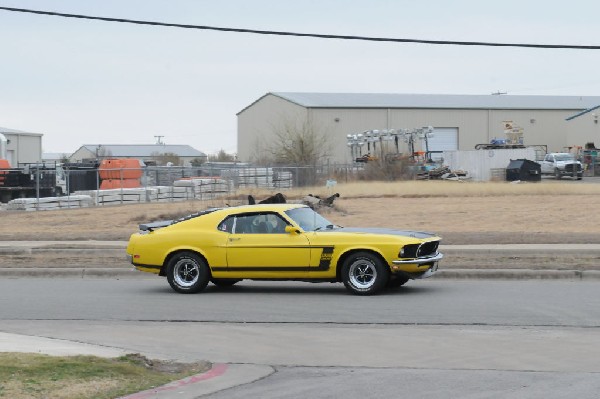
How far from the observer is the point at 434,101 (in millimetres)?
98125

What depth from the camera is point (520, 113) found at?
3762 inches

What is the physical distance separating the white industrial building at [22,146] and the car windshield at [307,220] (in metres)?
88.0

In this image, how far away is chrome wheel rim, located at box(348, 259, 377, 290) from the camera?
14.9 metres

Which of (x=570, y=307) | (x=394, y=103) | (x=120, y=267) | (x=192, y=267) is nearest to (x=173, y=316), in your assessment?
(x=192, y=267)

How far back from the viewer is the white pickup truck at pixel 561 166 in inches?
2672

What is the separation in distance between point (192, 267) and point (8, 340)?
489cm

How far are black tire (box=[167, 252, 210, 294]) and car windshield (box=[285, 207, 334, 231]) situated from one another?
1612 mm

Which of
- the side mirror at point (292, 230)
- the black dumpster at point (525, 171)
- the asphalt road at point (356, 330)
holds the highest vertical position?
the black dumpster at point (525, 171)

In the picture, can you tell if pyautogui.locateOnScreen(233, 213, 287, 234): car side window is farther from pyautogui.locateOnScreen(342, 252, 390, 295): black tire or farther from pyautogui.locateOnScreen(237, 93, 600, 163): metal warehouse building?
pyautogui.locateOnScreen(237, 93, 600, 163): metal warehouse building

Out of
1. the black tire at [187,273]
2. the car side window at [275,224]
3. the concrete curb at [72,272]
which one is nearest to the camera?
the car side window at [275,224]

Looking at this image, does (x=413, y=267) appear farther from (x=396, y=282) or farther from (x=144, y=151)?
(x=144, y=151)

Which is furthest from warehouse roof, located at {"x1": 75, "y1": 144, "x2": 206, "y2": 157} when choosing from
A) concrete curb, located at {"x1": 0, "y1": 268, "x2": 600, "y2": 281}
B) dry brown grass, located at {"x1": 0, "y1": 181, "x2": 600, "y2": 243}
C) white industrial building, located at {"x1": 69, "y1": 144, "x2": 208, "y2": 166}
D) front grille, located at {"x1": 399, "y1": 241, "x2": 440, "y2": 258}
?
front grille, located at {"x1": 399, "y1": 241, "x2": 440, "y2": 258}

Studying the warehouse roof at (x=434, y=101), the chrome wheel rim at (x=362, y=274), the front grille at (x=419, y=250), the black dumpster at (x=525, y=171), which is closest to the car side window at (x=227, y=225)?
the chrome wheel rim at (x=362, y=274)

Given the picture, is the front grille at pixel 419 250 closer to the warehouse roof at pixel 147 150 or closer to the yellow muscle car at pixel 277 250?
the yellow muscle car at pixel 277 250
